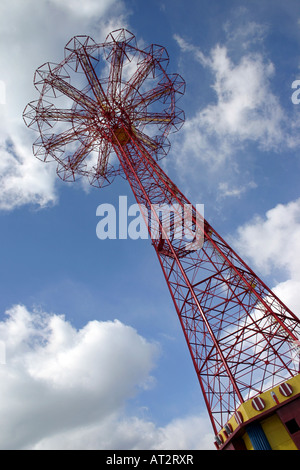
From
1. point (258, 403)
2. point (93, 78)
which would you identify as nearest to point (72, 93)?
point (93, 78)

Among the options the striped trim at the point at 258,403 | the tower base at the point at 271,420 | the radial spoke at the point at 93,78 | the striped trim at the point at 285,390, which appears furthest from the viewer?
the radial spoke at the point at 93,78

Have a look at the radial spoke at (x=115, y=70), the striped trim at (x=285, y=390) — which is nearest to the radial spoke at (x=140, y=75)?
the radial spoke at (x=115, y=70)

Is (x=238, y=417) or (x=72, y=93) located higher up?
(x=72, y=93)

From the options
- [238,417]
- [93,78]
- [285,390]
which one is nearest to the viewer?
[285,390]

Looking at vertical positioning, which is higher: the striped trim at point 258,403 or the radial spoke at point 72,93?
the radial spoke at point 72,93

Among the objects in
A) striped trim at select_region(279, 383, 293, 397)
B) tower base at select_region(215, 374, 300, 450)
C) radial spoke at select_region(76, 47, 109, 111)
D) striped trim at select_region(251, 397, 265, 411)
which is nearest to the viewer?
tower base at select_region(215, 374, 300, 450)

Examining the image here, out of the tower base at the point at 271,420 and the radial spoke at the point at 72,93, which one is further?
the radial spoke at the point at 72,93

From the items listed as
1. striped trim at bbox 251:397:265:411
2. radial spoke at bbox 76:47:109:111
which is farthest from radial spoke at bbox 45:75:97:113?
striped trim at bbox 251:397:265:411

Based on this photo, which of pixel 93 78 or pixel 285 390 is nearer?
pixel 285 390

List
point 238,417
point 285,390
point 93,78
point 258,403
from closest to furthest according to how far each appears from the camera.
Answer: point 285,390 → point 258,403 → point 238,417 → point 93,78

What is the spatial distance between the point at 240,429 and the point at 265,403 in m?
1.92

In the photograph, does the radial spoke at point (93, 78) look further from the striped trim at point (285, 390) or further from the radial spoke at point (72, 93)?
the striped trim at point (285, 390)

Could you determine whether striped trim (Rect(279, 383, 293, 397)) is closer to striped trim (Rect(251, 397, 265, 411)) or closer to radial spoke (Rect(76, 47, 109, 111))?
striped trim (Rect(251, 397, 265, 411))

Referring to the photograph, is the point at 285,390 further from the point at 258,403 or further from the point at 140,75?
the point at 140,75
